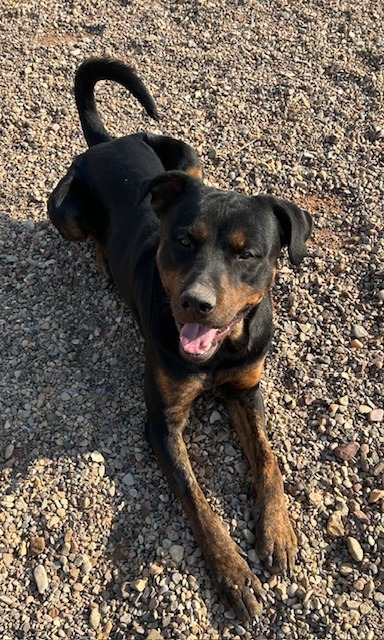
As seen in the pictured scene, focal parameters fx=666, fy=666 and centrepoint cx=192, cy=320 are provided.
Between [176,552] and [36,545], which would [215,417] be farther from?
[36,545]

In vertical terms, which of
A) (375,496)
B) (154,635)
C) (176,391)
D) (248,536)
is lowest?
(154,635)

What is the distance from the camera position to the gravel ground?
4.04m

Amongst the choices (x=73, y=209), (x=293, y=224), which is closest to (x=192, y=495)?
(x=293, y=224)

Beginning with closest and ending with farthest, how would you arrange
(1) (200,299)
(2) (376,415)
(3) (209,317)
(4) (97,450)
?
1. (1) (200,299)
2. (3) (209,317)
3. (4) (97,450)
4. (2) (376,415)

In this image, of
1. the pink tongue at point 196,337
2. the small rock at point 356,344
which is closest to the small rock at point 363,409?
the small rock at point 356,344

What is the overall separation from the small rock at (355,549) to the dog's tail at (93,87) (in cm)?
379

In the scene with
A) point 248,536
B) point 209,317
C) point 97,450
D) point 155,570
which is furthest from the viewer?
point 97,450

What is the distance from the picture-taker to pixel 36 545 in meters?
4.22

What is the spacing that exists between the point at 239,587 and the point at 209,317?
159 centimetres

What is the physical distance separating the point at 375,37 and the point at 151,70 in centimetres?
258

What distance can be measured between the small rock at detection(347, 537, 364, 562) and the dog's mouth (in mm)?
1472

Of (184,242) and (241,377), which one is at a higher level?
(184,242)

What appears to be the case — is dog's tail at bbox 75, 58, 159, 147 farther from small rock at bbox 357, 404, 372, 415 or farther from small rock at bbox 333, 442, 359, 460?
small rock at bbox 333, 442, 359, 460

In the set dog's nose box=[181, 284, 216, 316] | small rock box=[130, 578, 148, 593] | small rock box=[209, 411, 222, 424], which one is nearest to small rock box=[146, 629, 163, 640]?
small rock box=[130, 578, 148, 593]
